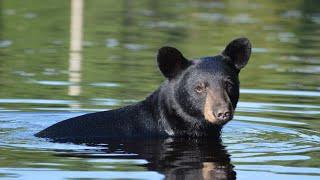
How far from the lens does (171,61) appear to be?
1290 cm

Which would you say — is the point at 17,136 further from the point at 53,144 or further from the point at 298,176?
the point at 298,176

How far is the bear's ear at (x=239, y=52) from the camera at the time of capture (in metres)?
13.0

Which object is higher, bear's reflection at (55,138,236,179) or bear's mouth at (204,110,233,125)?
bear's mouth at (204,110,233,125)

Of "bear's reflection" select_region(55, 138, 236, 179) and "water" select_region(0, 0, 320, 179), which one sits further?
"water" select_region(0, 0, 320, 179)

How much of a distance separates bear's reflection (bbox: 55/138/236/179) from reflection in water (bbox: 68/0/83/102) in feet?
18.2

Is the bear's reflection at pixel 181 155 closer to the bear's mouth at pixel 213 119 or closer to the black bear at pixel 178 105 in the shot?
the black bear at pixel 178 105

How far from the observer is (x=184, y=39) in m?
31.3

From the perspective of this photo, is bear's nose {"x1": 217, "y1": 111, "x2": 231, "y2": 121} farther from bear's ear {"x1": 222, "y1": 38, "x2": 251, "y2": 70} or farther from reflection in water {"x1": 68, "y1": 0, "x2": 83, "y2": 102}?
reflection in water {"x1": 68, "y1": 0, "x2": 83, "y2": 102}

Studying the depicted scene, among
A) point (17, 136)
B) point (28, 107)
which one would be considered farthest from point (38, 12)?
point (17, 136)

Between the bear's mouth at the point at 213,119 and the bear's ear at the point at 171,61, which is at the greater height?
the bear's ear at the point at 171,61

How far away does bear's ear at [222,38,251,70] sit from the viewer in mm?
13016

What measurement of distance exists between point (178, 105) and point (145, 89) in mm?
6660

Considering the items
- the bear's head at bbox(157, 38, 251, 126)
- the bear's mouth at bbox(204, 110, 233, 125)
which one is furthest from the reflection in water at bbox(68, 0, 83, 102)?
the bear's mouth at bbox(204, 110, 233, 125)

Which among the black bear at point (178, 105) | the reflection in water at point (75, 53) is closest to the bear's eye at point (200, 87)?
the black bear at point (178, 105)
